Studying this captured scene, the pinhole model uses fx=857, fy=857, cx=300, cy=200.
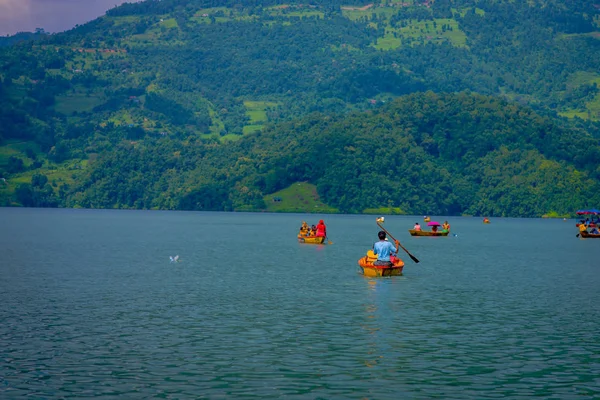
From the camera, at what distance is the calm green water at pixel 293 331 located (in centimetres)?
3219

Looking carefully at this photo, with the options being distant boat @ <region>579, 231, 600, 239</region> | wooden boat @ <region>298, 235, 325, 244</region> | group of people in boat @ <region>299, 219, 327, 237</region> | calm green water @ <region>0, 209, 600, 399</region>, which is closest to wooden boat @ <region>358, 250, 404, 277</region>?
calm green water @ <region>0, 209, 600, 399</region>

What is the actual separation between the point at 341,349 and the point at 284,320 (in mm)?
9384

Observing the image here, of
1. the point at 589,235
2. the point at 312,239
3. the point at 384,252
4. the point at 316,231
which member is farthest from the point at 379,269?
the point at 589,235

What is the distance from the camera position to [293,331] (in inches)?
1732

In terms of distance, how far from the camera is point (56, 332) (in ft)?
140

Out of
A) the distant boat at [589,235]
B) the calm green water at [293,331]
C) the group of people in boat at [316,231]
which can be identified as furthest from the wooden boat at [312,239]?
the distant boat at [589,235]

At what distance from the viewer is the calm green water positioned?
32188mm

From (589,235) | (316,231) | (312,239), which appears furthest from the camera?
(589,235)

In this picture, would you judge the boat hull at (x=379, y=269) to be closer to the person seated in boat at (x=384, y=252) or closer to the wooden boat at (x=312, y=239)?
the person seated in boat at (x=384, y=252)

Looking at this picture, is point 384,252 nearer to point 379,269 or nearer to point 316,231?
point 379,269

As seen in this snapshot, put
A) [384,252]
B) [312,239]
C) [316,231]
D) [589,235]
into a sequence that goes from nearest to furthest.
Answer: [384,252] < [312,239] < [316,231] < [589,235]

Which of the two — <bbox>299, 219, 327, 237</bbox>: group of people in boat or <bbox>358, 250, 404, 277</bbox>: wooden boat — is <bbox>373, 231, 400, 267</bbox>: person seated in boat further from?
<bbox>299, 219, 327, 237</bbox>: group of people in boat

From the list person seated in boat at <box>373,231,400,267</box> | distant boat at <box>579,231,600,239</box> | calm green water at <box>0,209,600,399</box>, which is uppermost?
distant boat at <box>579,231,600,239</box>

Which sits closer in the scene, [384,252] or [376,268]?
[384,252]
